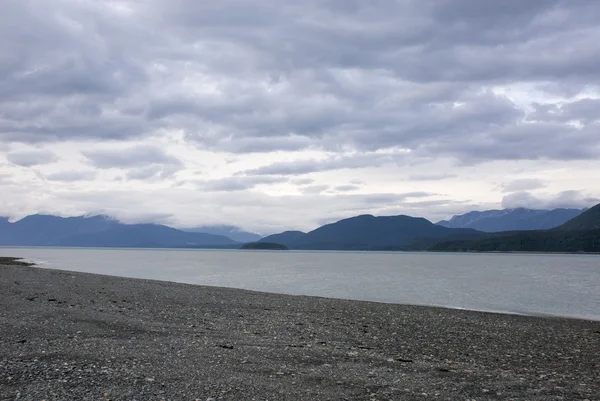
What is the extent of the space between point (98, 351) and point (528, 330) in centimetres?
2370

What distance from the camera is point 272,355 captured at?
18.2 metres


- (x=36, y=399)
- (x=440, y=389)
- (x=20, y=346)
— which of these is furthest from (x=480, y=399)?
(x=20, y=346)

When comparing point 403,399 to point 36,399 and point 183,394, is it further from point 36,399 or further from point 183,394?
point 36,399

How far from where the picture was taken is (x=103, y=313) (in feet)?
87.4

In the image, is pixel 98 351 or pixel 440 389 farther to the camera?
pixel 98 351

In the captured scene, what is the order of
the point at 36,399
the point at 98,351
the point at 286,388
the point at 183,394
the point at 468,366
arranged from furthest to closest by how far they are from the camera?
the point at 468,366
the point at 98,351
the point at 286,388
the point at 183,394
the point at 36,399

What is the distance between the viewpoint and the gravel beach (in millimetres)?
13516

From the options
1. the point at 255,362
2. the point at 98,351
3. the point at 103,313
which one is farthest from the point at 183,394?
the point at 103,313

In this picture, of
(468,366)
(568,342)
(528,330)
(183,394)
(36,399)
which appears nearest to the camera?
(36,399)

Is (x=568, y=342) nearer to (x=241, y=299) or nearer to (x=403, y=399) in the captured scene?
(x=403, y=399)

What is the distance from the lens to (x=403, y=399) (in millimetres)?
13414

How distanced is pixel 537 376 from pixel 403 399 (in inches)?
250

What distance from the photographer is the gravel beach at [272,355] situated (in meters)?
13.5

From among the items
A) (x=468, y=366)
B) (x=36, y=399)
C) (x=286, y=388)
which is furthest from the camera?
(x=468, y=366)
